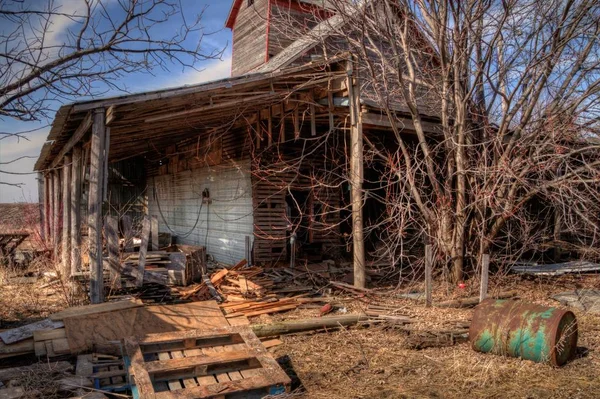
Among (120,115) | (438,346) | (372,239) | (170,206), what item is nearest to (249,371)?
(438,346)

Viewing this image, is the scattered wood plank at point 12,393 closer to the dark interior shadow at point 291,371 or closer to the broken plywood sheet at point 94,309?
the broken plywood sheet at point 94,309

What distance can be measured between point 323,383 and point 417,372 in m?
1.25

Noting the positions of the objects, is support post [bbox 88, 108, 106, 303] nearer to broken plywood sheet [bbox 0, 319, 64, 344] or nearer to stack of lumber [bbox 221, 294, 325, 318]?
broken plywood sheet [bbox 0, 319, 64, 344]

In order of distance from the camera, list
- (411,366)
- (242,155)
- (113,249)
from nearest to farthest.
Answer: (411,366) → (113,249) → (242,155)

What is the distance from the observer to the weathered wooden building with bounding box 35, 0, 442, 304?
885 cm

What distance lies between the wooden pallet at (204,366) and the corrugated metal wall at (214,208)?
6.89m

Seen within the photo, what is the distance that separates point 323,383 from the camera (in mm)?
5547

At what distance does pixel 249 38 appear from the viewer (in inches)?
816

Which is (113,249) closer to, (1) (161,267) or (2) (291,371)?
(1) (161,267)

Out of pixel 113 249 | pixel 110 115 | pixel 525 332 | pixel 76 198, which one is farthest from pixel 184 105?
pixel 525 332

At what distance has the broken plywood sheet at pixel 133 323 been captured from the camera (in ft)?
21.2

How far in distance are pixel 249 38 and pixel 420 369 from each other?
59.0 ft

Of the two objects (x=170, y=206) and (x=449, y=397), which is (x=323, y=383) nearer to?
(x=449, y=397)

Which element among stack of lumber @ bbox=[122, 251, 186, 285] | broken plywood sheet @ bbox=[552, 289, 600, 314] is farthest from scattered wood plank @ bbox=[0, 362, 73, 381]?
broken plywood sheet @ bbox=[552, 289, 600, 314]
